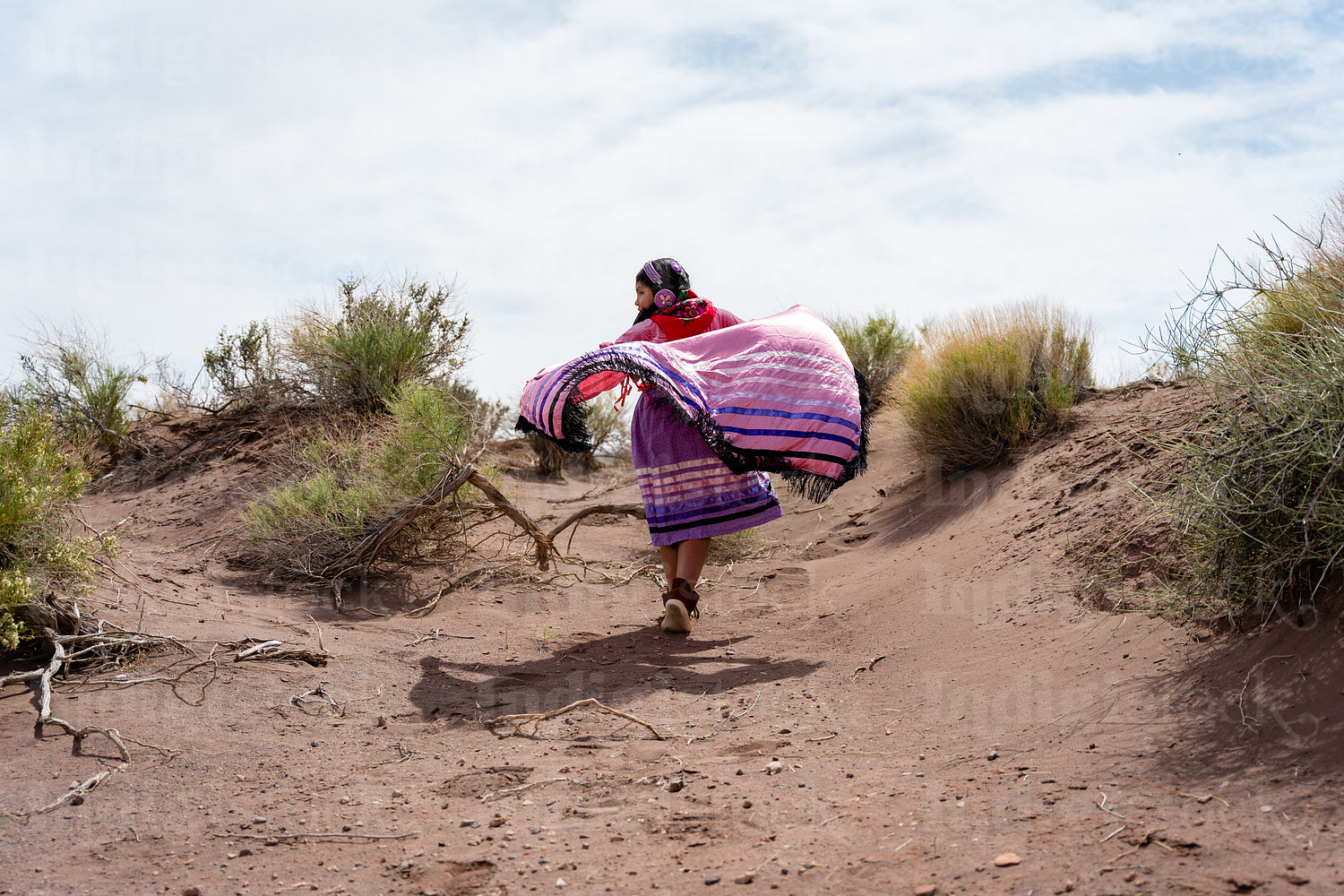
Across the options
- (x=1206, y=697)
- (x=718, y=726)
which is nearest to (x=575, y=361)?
(x=718, y=726)

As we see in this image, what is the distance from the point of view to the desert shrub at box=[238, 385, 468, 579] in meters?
6.59

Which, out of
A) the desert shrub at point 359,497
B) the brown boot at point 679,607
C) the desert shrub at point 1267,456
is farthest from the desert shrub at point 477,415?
the desert shrub at point 1267,456

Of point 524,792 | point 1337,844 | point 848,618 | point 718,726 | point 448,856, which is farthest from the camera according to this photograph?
point 848,618

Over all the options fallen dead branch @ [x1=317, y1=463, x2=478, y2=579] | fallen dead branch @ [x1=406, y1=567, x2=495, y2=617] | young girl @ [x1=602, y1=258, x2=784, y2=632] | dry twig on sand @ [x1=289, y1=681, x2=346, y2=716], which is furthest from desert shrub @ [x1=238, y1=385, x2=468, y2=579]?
dry twig on sand @ [x1=289, y1=681, x2=346, y2=716]

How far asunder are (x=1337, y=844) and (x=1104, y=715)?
109cm

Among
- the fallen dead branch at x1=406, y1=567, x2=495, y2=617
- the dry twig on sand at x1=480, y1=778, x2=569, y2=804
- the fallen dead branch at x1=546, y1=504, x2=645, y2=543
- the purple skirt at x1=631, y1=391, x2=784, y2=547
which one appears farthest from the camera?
the fallen dead branch at x1=546, y1=504, x2=645, y2=543

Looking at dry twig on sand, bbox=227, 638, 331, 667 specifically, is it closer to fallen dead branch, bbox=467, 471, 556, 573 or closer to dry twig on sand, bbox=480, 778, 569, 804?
dry twig on sand, bbox=480, 778, 569, 804

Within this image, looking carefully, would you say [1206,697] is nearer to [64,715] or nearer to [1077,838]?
[1077,838]

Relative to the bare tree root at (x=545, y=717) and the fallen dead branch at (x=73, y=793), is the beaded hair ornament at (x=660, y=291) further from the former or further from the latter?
the fallen dead branch at (x=73, y=793)

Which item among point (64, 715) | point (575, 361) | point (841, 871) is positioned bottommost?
point (841, 871)

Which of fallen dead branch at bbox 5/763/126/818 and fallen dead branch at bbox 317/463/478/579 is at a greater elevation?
fallen dead branch at bbox 317/463/478/579

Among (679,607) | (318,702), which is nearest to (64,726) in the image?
(318,702)

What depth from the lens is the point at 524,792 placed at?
3148 millimetres

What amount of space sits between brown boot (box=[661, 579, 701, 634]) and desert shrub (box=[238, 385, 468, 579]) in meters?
2.05
